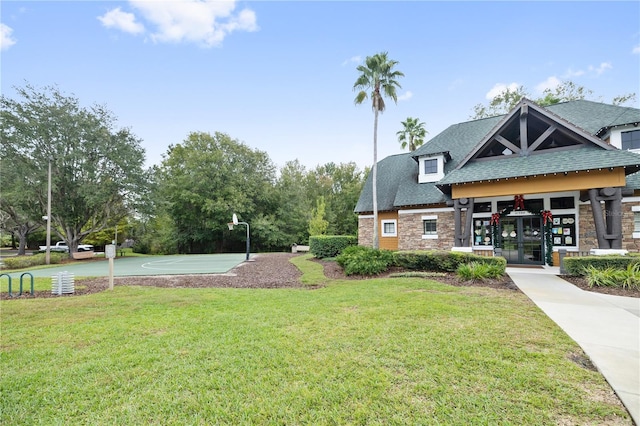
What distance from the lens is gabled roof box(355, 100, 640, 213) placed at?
11.2m

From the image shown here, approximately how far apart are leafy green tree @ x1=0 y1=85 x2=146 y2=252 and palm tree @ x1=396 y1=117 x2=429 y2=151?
1006 inches

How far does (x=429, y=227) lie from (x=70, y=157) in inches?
1106

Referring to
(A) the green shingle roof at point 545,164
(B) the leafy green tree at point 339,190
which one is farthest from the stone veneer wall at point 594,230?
(B) the leafy green tree at point 339,190

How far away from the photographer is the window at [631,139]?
41.1ft

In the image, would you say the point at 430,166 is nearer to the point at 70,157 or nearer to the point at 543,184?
the point at 543,184

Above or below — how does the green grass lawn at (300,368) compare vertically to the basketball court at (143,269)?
above

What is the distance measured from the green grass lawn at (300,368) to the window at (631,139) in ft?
41.0

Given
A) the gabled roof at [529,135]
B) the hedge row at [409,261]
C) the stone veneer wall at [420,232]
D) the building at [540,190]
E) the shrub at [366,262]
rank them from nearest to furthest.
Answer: the hedge row at [409,261] → the building at [540,190] → the shrub at [366,262] → the gabled roof at [529,135] → the stone veneer wall at [420,232]

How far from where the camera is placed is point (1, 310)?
6.47 metres

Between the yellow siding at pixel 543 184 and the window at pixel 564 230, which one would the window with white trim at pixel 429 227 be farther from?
the window at pixel 564 230

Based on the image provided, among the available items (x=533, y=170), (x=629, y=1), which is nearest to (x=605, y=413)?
(x=533, y=170)

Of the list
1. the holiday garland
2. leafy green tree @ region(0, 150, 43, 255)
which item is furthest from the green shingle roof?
leafy green tree @ region(0, 150, 43, 255)

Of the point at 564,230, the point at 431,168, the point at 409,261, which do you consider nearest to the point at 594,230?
the point at 564,230

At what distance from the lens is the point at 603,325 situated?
4.89m
